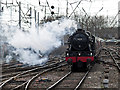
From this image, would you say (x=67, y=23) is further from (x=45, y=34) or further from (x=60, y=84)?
(x=60, y=84)

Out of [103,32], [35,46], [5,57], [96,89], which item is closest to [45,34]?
[35,46]

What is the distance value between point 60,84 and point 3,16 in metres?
18.5

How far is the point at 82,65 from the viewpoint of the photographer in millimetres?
15617

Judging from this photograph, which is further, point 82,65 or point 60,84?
point 82,65

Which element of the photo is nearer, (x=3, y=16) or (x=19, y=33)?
(x=19, y=33)

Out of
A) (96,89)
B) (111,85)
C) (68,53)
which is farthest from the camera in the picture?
(68,53)

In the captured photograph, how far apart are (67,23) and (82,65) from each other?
5138 mm

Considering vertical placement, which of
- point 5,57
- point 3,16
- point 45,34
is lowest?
point 5,57

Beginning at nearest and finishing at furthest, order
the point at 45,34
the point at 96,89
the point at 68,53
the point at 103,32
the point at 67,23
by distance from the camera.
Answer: the point at 96,89 < the point at 68,53 < the point at 67,23 < the point at 45,34 < the point at 103,32

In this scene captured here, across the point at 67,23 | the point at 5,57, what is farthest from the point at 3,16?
the point at 67,23

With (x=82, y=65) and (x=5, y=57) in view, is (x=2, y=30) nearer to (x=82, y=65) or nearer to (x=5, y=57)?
(x=5, y=57)

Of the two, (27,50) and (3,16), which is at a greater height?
(3,16)

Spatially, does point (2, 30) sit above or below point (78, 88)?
above

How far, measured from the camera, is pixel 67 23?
19703mm
